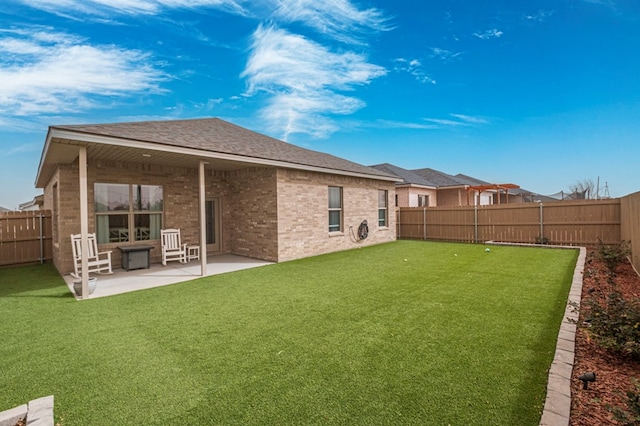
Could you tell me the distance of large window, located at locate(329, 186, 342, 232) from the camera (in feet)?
38.5

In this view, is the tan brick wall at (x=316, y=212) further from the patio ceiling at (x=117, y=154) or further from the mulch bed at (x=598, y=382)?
the mulch bed at (x=598, y=382)

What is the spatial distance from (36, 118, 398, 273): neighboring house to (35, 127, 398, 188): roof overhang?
0.07 feet

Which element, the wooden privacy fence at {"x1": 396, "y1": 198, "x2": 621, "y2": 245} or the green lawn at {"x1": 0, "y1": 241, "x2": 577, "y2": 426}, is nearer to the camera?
the green lawn at {"x1": 0, "y1": 241, "x2": 577, "y2": 426}

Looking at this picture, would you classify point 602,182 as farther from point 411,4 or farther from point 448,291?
point 448,291

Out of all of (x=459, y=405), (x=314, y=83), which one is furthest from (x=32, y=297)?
(x=314, y=83)

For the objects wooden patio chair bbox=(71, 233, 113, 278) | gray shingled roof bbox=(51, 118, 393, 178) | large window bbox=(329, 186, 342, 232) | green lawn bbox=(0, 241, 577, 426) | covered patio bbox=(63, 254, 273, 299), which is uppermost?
gray shingled roof bbox=(51, 118, 393, 178)

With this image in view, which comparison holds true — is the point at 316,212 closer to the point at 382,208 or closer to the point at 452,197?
the point at 382,208

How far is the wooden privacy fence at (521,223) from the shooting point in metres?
11.5

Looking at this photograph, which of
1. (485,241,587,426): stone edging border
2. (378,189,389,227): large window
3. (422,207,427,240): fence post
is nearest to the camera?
(485,241,587,426): stone edging border

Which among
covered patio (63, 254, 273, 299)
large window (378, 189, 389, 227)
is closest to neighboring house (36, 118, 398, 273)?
covered patio (63, 254, 273, 299)

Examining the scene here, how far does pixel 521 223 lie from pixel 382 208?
5925 millimetres

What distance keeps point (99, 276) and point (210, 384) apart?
270 inches

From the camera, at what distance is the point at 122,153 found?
755 centimetres

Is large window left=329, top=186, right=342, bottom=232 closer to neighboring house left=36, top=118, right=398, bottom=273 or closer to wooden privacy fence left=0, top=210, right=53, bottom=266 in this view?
neighboring house left=36, top=118, right=398, bottom=273
